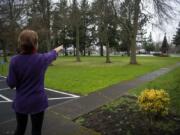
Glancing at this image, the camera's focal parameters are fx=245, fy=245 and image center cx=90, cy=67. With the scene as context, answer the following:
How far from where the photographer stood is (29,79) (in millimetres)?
2990

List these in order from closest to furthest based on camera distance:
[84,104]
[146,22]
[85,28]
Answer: [84,104] → [146,22] → [85,28]

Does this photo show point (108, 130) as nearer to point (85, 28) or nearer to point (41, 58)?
point (41, 58)

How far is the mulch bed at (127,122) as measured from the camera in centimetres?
486

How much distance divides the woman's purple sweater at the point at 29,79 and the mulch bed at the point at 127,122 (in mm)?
2221

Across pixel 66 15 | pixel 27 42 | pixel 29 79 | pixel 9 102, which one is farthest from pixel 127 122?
pixel 66 15

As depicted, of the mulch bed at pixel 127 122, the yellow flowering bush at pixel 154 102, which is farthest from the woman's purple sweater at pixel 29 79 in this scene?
the yellow flowering bush at pixel 154 102

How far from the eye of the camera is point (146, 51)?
285 feet

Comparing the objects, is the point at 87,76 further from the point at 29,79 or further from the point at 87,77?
the point at 29,79

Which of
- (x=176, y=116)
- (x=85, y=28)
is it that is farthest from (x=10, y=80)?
(x=85, y=28)

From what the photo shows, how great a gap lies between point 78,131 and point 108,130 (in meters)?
0.61

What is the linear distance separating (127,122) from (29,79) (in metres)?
3.03

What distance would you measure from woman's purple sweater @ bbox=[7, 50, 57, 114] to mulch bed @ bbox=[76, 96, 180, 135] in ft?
7.29

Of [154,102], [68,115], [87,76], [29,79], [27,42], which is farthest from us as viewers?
[87,76]

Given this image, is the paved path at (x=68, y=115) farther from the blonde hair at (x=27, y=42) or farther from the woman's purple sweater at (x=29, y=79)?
the blonde hair at (x=27, y=42)
